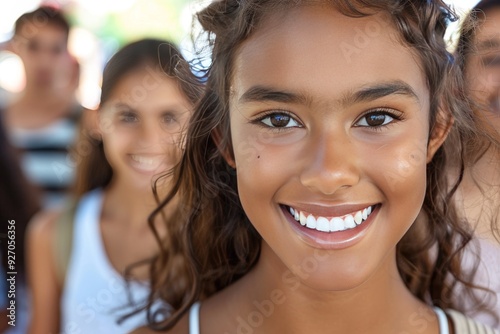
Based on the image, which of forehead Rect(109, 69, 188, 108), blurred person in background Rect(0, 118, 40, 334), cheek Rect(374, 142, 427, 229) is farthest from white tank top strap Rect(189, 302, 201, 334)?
blurred person in background Rect(0, 118, 40, 334)

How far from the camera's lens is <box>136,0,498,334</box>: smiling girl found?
122 cm

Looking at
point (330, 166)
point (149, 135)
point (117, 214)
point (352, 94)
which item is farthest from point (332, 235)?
point (117, 214)

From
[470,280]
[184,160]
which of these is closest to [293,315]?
[184,160]

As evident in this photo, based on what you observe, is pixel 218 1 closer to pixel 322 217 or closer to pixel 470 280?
pixel 322 217

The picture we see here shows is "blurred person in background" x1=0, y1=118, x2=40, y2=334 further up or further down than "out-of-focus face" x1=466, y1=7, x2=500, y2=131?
further down

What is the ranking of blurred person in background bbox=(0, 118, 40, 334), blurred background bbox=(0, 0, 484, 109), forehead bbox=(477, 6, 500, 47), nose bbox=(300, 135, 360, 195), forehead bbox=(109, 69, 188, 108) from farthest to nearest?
blurred background bbox=(0, 0, 484, 109)
blurred person in background bbox=(0, 118, 40, 334)
forehead bbox=(109, 69, 188, 108)
forehead bbox=(477, 6, 500, 47)
nose bbox=(300, 135, 360, 195)

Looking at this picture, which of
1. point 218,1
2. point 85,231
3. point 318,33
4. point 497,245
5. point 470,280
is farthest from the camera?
point 85,231

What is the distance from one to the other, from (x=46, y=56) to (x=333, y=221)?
224 centimetres

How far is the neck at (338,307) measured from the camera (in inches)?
55.2

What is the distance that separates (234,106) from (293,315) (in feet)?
1.52

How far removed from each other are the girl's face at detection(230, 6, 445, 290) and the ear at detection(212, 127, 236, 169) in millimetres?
118

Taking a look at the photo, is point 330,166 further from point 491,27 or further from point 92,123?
point 92,123

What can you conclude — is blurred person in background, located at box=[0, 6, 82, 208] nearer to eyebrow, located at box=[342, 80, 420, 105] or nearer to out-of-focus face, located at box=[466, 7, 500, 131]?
out-of-focus face, located at box=[466, 7, 500, 131]

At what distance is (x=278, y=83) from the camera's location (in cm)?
124
